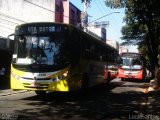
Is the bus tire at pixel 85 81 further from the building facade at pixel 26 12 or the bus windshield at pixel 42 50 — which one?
the building facade at pixel 26 12

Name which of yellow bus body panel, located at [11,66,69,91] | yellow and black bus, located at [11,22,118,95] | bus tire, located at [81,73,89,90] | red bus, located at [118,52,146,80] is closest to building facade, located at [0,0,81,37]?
red bus, located at [118,52,146,80]

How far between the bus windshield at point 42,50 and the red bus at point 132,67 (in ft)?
69.6

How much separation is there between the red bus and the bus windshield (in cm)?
2122

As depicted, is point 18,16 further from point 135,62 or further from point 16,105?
point 16,105

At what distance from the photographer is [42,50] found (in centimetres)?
1477

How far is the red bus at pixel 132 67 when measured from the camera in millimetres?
35312

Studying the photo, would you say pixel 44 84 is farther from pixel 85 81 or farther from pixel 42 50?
pixel 85 81

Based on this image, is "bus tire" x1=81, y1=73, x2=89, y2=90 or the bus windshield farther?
"bus tire" x1=81, y1=73, x2=89, y2=90

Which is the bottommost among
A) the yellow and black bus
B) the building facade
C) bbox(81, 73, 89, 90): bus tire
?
bbox(81, 73, 89, 90): bus tire

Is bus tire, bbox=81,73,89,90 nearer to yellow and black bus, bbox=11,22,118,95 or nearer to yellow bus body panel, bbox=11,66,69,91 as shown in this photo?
yellow and black bus, bbox=11,22,118,95

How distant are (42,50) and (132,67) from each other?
21914 millimetres

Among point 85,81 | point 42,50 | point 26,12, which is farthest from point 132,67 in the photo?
point 42,50

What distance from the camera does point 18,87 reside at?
15.0 metres

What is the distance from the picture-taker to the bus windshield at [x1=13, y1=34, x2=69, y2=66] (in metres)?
14.7
